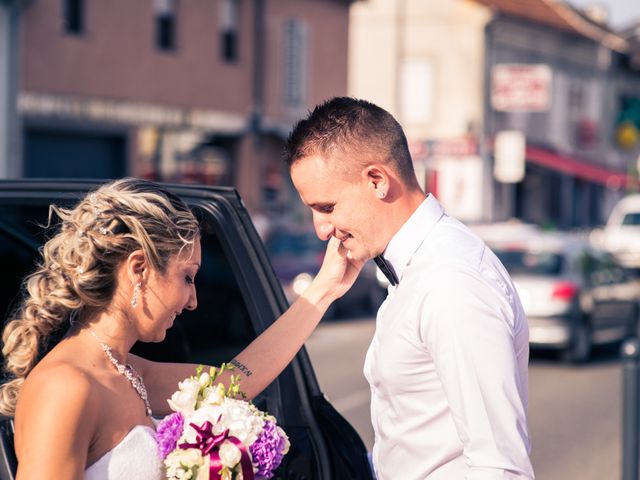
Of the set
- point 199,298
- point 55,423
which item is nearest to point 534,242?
point 199,298

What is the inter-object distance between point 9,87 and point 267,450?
17.7m

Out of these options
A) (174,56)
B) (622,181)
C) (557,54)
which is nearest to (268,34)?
(174,56)

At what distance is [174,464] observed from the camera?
2.58 m

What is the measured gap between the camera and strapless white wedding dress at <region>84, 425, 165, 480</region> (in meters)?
2.58

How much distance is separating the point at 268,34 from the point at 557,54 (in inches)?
674

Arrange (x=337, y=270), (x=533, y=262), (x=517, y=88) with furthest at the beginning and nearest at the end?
(x=517, y=88) → (x=533, y=262) → (x=337, y=270)

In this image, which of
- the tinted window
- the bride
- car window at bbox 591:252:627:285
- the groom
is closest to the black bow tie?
the groom

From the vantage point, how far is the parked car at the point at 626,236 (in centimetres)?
2944

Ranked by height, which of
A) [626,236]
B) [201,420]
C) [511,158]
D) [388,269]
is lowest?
[626,236]

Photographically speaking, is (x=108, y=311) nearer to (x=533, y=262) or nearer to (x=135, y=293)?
(x=135, y=293)

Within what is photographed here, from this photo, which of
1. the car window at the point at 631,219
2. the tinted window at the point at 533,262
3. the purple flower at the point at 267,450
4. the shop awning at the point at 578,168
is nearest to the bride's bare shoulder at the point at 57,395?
the purple flower at the point at 267,450

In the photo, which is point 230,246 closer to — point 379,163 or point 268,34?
point 379,163

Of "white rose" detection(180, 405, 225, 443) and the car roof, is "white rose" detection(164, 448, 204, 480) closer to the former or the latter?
"white rose" detection(180, 405, 225, 443)

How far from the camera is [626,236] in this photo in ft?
98.0
